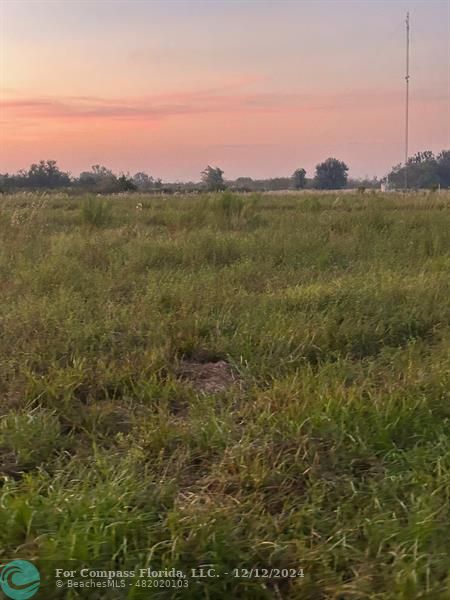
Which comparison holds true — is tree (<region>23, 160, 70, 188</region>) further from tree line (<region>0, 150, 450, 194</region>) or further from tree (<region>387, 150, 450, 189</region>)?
tree (<region>387, 150, 450, 189</region>)

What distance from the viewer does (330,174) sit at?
6606 centimetres

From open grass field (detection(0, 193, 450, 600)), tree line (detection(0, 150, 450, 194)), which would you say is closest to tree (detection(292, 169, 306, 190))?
tree line (detection(0, 150, 450, 194))

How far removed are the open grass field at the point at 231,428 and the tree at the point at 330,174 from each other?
61216 millimetres

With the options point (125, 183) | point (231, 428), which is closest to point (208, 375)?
point (231, 428)

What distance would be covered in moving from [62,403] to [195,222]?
8077 millimetres

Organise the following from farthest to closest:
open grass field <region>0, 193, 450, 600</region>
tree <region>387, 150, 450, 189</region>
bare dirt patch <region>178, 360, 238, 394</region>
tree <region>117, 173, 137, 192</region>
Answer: tree <region>387, 150, 450, 189</region> < tree <region>117, 173, 137, 192</region> < bare dirt patch <region>178, 360, 238, 394</region> < open grass field <region>0, 193, 450, 600</region>

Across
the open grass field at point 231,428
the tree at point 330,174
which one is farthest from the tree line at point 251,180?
the open grass field at point 231,428

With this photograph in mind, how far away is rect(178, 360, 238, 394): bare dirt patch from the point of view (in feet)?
11.7

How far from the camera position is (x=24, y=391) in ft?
10.9

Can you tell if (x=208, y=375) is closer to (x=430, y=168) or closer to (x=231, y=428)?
(x=231, y=428)

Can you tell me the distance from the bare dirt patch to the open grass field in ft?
0.06

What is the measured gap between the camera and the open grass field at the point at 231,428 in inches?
81.4

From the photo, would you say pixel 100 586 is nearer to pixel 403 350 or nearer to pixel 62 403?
pixel 62 403

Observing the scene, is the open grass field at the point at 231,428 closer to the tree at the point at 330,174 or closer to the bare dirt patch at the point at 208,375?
the bare dirt patch at the point at 208,375
